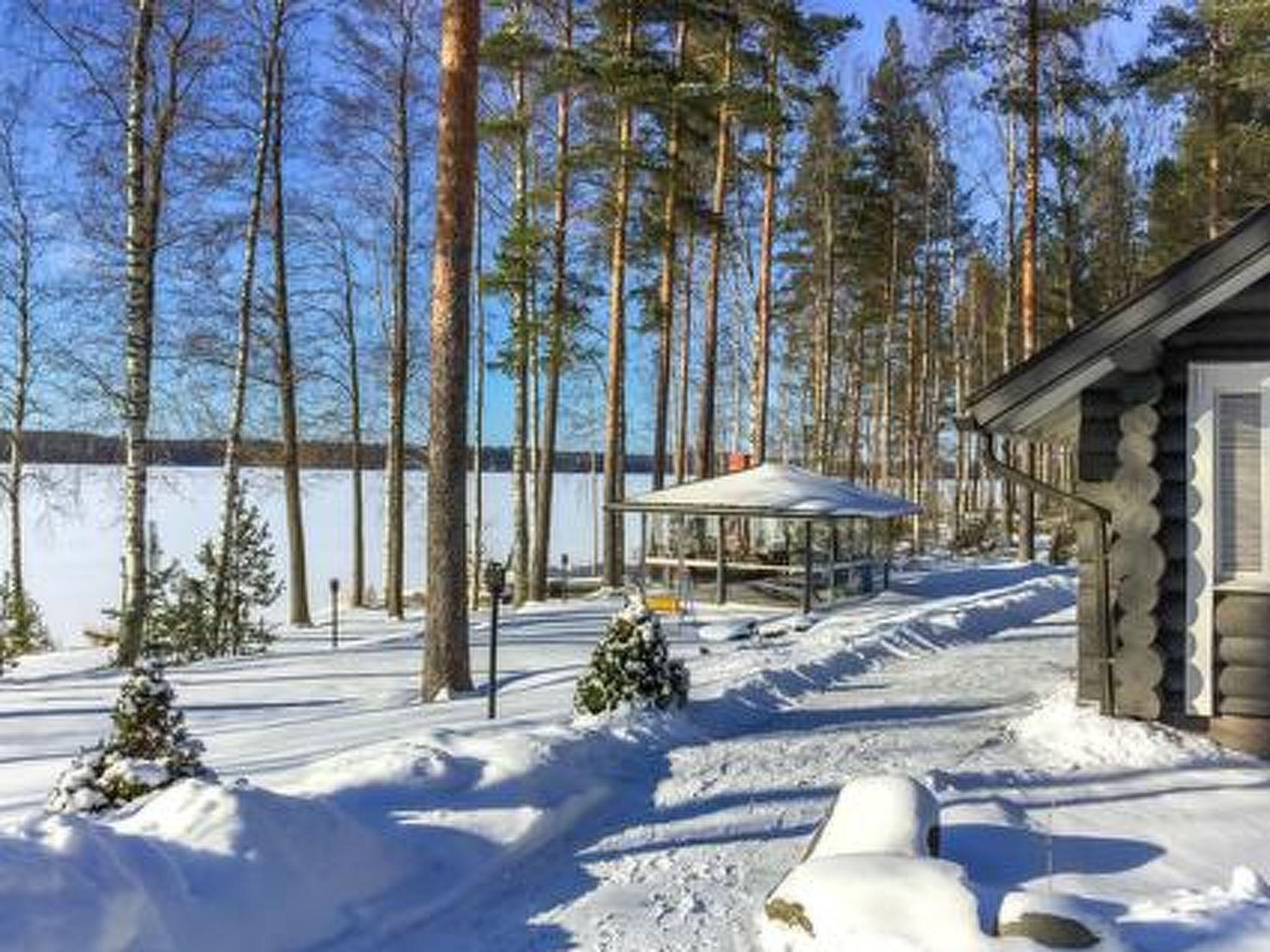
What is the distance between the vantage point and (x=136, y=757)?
21.2ft

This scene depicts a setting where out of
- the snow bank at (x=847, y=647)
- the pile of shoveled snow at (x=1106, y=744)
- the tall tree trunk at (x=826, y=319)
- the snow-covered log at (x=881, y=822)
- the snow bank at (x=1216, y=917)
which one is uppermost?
the tall tree trunk at (x=826, y=319)

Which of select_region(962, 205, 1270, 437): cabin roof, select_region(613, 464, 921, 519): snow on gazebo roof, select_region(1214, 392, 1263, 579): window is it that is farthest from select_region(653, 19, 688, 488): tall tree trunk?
select_region(1214, 392, 1263, 579): window

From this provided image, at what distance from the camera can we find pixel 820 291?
114 feet

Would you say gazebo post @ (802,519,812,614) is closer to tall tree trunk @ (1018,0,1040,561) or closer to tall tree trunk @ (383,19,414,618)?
tall tree trunk @ (1018,0,1040,561)

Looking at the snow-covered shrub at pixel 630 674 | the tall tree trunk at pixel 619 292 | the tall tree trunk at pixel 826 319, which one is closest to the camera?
the snow-covered shrub at pixel 630 674

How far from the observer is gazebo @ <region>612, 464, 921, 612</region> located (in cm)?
1941

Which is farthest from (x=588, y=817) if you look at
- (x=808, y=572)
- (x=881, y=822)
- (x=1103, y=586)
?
(x=808, y=572)

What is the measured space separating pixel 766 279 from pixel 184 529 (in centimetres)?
2732

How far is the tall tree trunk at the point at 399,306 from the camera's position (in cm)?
2339

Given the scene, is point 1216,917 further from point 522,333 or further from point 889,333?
point 889,333

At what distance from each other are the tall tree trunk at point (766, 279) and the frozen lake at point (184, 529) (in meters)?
9.43

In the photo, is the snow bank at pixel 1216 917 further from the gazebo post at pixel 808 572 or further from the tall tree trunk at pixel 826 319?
the tall tree trunk at pixel 826 319

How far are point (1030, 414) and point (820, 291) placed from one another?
85.8 ft

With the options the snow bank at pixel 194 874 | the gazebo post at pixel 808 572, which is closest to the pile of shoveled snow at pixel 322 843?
the snow bank at pixel 194 874
